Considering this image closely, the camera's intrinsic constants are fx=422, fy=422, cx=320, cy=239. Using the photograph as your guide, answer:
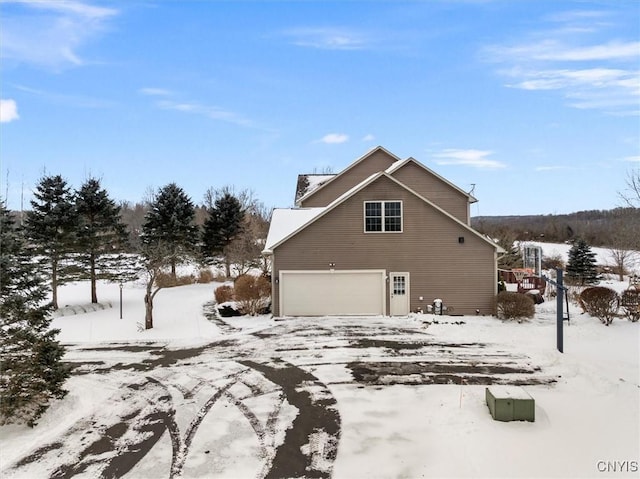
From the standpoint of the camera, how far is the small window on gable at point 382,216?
18188 mm

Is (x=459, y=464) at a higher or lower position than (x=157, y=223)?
lower

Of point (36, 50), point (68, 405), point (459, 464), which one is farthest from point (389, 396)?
point (36, 50)

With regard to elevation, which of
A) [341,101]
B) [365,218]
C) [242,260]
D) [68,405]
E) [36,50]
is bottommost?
[68,405]

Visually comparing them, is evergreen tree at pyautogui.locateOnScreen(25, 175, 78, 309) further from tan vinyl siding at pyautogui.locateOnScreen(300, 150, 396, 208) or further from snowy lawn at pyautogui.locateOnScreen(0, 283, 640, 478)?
tan vinyl siding at pyautogui.locateOnScreen(300, 150, 396, 208)

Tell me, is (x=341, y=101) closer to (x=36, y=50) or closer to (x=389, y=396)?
(x=36, y=50)

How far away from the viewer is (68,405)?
27.2 ft

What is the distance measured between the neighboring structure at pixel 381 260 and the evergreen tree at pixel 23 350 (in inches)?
401

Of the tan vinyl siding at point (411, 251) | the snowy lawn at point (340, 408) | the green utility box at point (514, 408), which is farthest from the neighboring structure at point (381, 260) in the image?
the green utility box at point (514, 408)

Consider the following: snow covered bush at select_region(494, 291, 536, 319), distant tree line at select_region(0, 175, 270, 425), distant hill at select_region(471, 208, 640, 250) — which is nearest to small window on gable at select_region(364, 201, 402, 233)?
snow covered bush at select_region(494, 291, 536, 319)

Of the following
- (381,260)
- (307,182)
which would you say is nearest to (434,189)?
(381,260)

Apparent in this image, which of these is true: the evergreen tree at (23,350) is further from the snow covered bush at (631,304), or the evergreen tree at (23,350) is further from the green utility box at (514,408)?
the snow covered bush at (631,304)

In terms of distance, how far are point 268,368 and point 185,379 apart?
1978 mm

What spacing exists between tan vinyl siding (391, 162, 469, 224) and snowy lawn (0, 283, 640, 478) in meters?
9.28

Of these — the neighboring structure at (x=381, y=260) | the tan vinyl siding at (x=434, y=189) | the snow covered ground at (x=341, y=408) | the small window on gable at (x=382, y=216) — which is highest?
the tan vinyl siding at (x=434, y=189)
